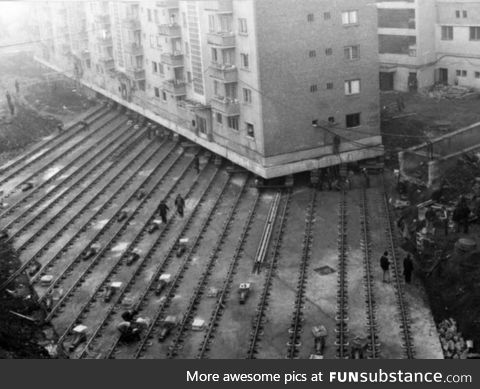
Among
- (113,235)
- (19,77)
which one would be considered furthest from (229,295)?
(19,77)

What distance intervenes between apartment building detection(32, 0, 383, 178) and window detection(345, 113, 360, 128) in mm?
63

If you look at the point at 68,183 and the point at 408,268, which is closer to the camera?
the point at 408,268

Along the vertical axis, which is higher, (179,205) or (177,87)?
(177,87)

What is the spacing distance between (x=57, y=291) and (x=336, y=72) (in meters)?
20.0

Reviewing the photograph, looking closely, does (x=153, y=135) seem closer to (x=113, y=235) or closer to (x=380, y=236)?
(x=113, y=235)

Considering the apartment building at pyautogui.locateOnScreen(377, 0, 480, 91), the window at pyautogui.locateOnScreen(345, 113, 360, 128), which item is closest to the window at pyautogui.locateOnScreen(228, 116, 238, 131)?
the window at pyautogui.locateOnScreen(345, 113, 360, 128)

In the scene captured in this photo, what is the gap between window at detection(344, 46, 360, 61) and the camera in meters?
39.1

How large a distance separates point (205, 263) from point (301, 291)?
540 cm

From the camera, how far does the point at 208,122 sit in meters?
44.8

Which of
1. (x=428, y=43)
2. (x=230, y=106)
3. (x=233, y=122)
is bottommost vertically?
(x=233, y=122)

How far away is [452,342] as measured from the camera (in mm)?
21953

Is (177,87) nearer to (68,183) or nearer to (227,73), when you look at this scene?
(227,73)

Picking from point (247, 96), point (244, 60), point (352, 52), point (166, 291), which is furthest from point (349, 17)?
point (166, 291)

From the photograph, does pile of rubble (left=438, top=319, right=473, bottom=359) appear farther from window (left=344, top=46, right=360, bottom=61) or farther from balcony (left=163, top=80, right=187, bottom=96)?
balcony (left=163, top=80, right=187, bottom=96)
